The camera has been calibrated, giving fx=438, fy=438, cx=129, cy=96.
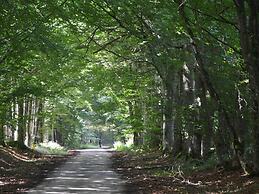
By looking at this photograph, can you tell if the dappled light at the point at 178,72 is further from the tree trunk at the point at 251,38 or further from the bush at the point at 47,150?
the bush at the point at 47,150

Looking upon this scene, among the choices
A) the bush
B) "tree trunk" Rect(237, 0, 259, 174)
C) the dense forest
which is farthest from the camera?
the bush

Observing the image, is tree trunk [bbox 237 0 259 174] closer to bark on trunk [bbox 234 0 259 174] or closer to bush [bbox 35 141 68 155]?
bark on trunk [bbox 234 0 259 174]

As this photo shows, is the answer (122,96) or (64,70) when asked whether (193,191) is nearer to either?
(64,70)

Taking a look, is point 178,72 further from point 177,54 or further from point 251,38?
point 251,38

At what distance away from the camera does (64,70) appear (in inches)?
Result: 998

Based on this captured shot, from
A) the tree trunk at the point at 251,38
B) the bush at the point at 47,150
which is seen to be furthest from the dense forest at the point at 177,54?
the bush at the point at 47,150

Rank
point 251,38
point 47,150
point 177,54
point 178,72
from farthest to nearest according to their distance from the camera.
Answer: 1. point 47,150
2. point 178,72
3. point 177,54
4. point 251,38

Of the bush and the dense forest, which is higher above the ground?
the dense forest

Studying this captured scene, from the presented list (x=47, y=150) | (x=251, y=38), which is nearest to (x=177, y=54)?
(x=251, y=38)

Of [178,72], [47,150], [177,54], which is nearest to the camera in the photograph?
[177,54]

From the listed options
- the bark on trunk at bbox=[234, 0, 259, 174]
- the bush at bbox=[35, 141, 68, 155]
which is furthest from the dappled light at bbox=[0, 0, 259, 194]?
the bush at bbox=[35, 141, 68, 155]

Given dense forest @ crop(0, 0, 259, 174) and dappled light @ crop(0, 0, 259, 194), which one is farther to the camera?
dappled light @ crop(0, 0, 259, 194)

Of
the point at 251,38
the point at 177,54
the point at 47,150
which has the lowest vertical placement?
the point at 47,150

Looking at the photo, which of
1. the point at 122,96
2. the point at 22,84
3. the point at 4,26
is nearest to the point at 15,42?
the point at 4,26
